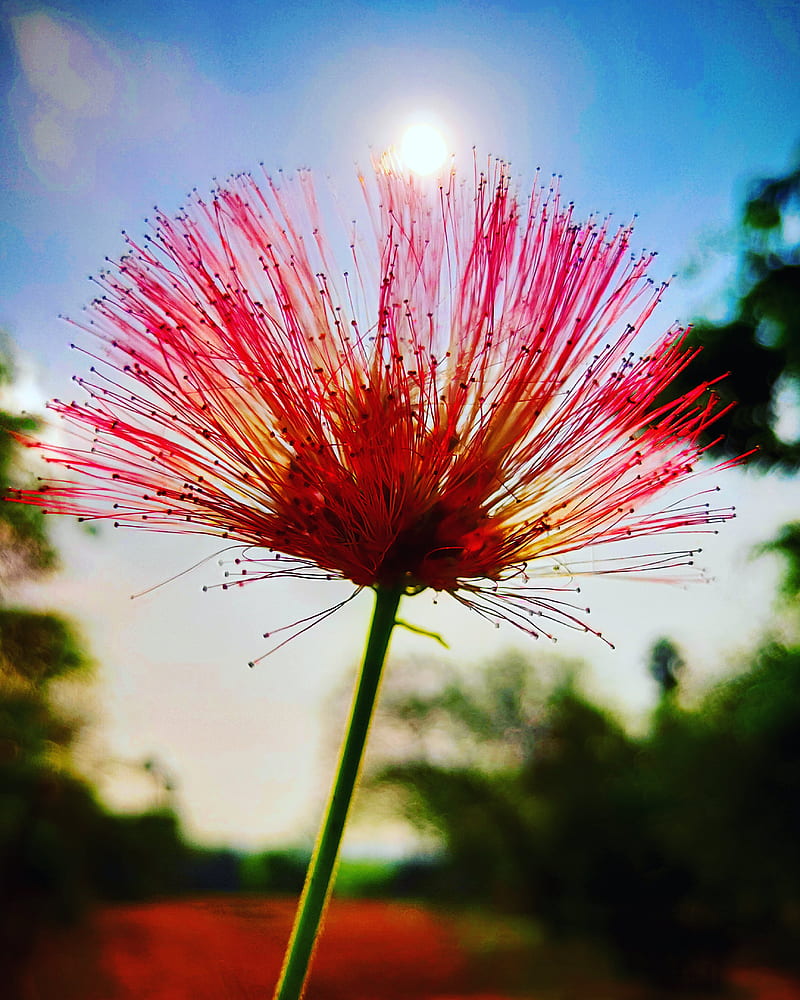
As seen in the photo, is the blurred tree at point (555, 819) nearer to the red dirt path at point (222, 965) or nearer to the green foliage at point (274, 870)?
the red dirt path at point (222, 965)

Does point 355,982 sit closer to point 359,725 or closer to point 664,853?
point 664,853

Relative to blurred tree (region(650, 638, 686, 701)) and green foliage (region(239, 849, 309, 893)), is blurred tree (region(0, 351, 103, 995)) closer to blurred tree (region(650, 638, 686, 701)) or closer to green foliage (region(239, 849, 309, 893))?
green foliage (region(239, 849, 309, 893))

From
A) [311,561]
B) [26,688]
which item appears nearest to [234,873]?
[26,688]

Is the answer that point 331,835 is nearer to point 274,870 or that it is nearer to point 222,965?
point 222,965

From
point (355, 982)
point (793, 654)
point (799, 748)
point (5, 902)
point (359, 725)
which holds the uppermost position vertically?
point (793, 654)

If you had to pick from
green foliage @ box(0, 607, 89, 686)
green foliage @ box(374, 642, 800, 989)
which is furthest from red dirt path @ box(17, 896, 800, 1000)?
green foliage @ box(0, 607, 89, 686)

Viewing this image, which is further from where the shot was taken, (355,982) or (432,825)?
(432,825)
